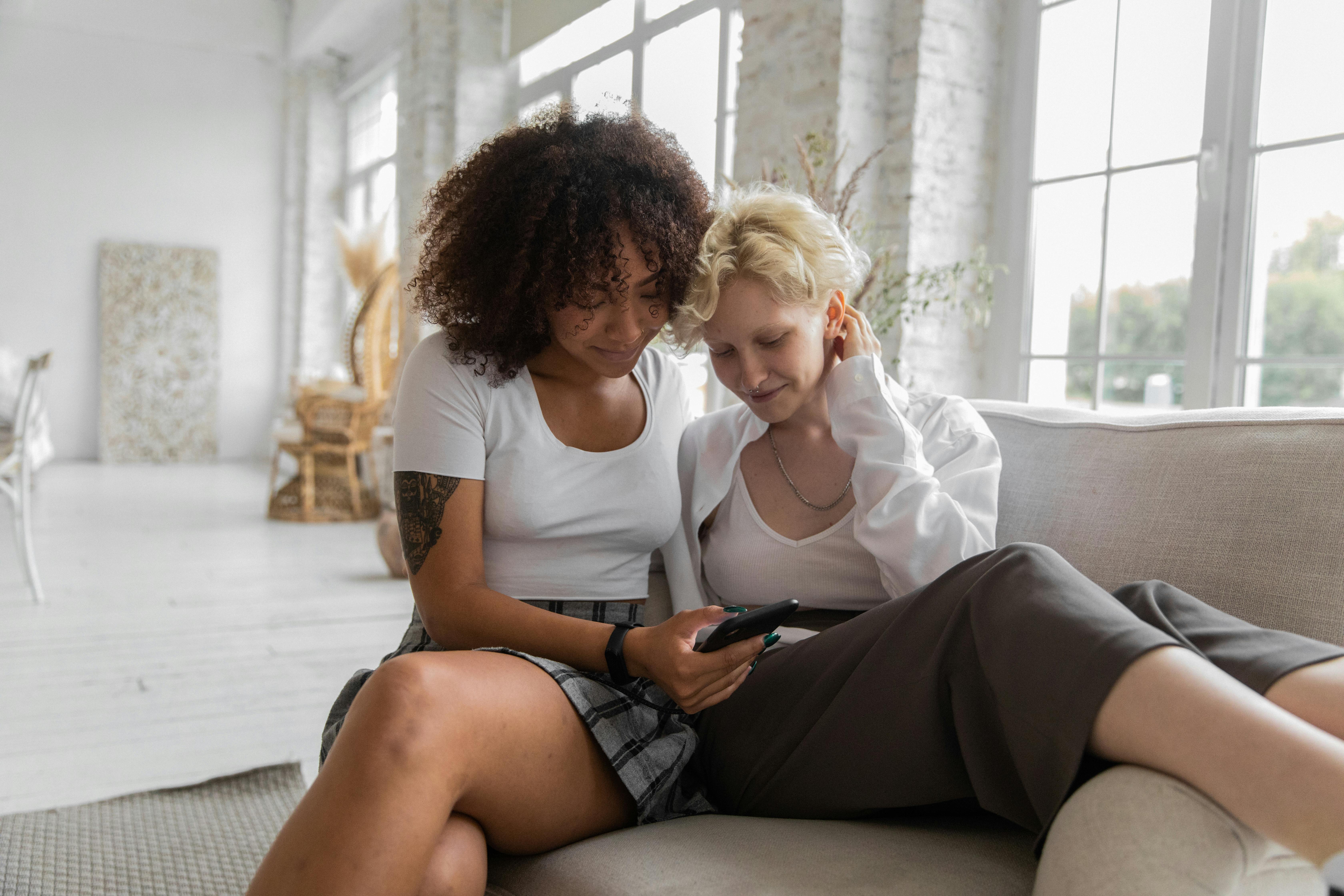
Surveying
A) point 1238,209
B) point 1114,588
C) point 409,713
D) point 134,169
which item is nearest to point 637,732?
point 409,713

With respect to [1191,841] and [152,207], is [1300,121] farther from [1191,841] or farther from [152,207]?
[152,207]

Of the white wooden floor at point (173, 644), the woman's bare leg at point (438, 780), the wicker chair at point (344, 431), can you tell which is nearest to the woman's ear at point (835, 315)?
the woman's bare leg at point (438, 780)

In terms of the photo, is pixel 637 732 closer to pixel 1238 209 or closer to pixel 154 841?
pixel 154 841

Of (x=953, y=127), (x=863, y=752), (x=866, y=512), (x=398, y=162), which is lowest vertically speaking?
(x=863, y=752)

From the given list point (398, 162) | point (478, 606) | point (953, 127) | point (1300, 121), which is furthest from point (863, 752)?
point (398, 162)

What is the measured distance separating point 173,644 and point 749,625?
2900mm

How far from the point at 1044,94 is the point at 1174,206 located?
27.7 inches

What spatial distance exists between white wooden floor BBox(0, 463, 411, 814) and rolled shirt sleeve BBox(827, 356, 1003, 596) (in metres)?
1.65

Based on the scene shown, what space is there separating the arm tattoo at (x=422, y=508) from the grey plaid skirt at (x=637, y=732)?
135 mm

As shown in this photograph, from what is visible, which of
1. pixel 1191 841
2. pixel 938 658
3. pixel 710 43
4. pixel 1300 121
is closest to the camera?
pixel 1191 841

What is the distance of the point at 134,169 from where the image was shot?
894 cm

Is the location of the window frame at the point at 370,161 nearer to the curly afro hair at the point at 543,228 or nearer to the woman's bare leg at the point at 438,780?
the curly afro hair at the point at 543,228

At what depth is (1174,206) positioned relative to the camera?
3.04 meters

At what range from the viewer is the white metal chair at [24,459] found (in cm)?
377
